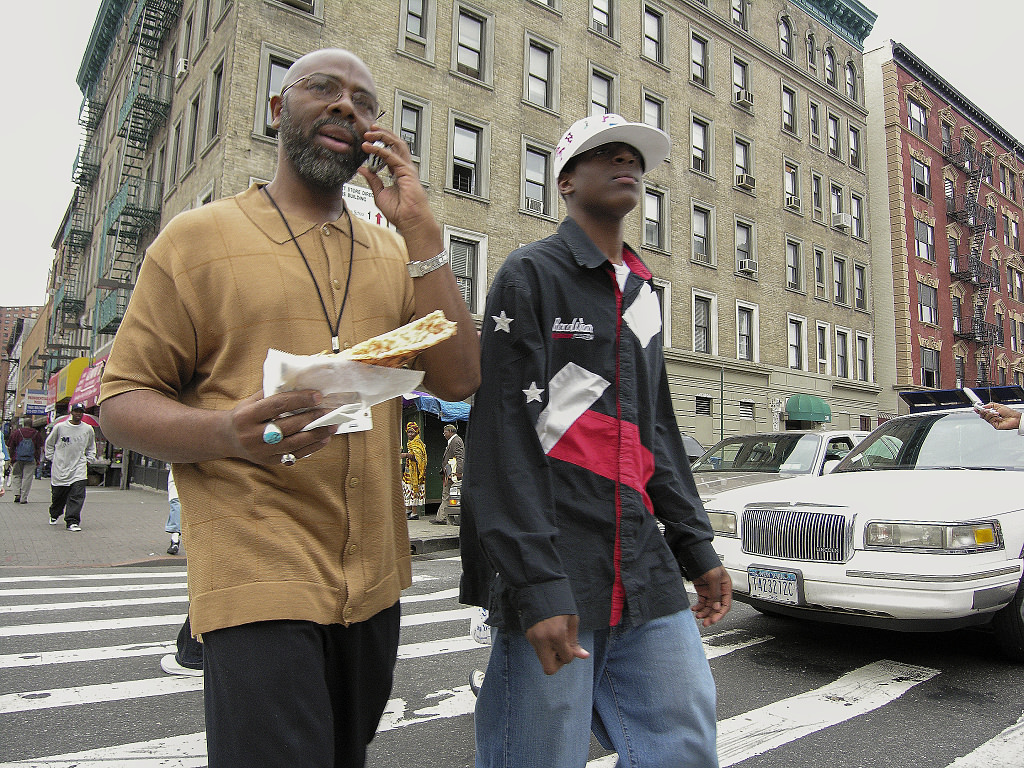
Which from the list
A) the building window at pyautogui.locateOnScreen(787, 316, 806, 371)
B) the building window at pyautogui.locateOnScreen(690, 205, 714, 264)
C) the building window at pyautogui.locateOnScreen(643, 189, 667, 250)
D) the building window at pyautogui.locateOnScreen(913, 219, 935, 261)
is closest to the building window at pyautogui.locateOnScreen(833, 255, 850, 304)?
the building window at pyautogui.locateOnScreen(787, 316, 806, 371)

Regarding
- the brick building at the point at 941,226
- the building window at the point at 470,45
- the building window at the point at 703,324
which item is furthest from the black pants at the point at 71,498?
the brick building at the point at 941,226

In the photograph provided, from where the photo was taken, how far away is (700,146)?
2775 centimetres

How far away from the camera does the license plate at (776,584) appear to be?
5.00 meters

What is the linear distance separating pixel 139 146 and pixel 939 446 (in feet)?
86.1

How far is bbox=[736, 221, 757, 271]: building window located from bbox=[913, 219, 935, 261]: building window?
12.7m

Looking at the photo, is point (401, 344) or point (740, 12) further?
point (740, 12)

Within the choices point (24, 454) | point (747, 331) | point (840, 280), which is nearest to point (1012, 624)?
point (24, 454)

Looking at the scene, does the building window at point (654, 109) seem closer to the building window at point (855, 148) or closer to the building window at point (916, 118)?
the building window at point (855, 148)

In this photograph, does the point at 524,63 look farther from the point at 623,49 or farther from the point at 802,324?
the point at 802,324

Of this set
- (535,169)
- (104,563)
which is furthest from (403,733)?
(535,169)

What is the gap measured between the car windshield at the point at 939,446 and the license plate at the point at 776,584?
170cm

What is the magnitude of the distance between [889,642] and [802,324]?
2759cm

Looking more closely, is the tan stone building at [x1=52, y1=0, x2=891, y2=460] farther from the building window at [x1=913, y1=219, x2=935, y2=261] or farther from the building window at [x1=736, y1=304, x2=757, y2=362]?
the building window at [x1=913, y1=219, x2=935, y2=261]

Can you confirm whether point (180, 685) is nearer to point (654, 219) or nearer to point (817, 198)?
point (654, 219)
